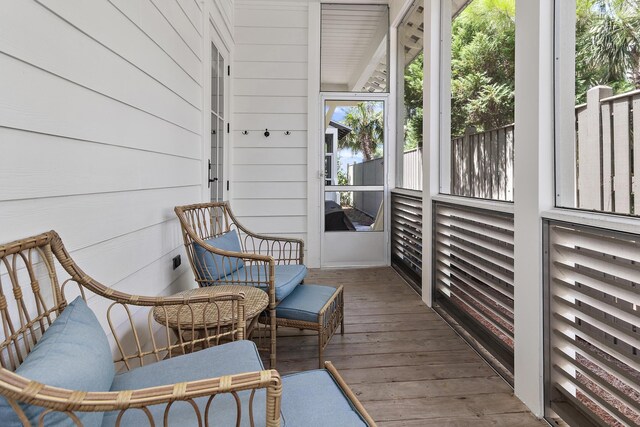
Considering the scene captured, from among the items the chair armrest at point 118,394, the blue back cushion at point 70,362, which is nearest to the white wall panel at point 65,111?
the blue back cushion at point 70,362

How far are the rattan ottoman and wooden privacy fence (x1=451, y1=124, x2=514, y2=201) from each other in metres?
1.14

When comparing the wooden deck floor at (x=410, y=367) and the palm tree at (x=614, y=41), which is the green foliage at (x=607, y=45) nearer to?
the palm tree at (x=614, y=41)

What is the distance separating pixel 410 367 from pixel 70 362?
1.79 meters

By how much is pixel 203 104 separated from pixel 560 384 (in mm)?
2859

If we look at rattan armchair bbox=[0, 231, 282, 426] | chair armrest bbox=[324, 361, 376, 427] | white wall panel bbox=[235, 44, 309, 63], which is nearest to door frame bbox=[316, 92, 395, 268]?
white wall panel bbox=[235, 44, 309, 63]

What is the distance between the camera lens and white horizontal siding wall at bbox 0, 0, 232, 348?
110 centimetres

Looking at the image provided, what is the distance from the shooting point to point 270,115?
4465 mm

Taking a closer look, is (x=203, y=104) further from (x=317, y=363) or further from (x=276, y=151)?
(x=317, y=363)

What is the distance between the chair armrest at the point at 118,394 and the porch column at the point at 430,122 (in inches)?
98.4

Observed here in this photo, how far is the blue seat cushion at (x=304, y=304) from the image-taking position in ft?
7.22

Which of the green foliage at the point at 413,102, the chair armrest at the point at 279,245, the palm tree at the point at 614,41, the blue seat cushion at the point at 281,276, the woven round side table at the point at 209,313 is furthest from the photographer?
the green foliage at the point at 413,102

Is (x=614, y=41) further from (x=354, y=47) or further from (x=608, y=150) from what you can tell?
(x=354, y=47)

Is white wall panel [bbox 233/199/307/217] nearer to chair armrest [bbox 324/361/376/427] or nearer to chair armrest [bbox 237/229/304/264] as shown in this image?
chair armrest [bbox 237/229/304/264]

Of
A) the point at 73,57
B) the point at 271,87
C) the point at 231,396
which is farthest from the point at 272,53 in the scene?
the point at 231,396
